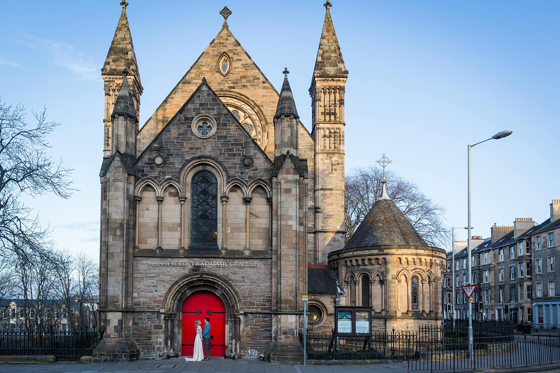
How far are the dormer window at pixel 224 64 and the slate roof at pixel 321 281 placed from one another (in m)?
11.8

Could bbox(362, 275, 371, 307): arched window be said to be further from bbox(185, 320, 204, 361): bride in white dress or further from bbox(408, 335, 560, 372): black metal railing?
bbox(185, 320, 204, 361): bride in white dress

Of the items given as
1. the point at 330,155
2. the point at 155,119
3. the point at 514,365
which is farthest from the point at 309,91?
the point at 514,365

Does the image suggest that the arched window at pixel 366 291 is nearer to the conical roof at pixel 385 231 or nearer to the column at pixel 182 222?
the conical roof at pixel 385 231

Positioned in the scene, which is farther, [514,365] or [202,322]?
A: [202,322]

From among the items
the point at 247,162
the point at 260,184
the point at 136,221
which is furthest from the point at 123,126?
the point at 260,184

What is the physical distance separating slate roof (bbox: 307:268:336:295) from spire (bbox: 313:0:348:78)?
1119 centimetres

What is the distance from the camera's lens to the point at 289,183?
73.5 ft

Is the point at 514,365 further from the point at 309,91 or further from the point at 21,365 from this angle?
the point at 309,91

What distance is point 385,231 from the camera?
29969 mm

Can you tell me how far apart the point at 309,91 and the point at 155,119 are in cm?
1083

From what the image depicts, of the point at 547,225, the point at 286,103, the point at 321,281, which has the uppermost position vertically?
the point at 286,103

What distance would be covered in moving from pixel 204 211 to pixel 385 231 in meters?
10.7

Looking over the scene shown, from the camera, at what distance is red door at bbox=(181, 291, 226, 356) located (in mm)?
22734

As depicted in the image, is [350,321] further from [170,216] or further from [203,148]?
[203,148]
